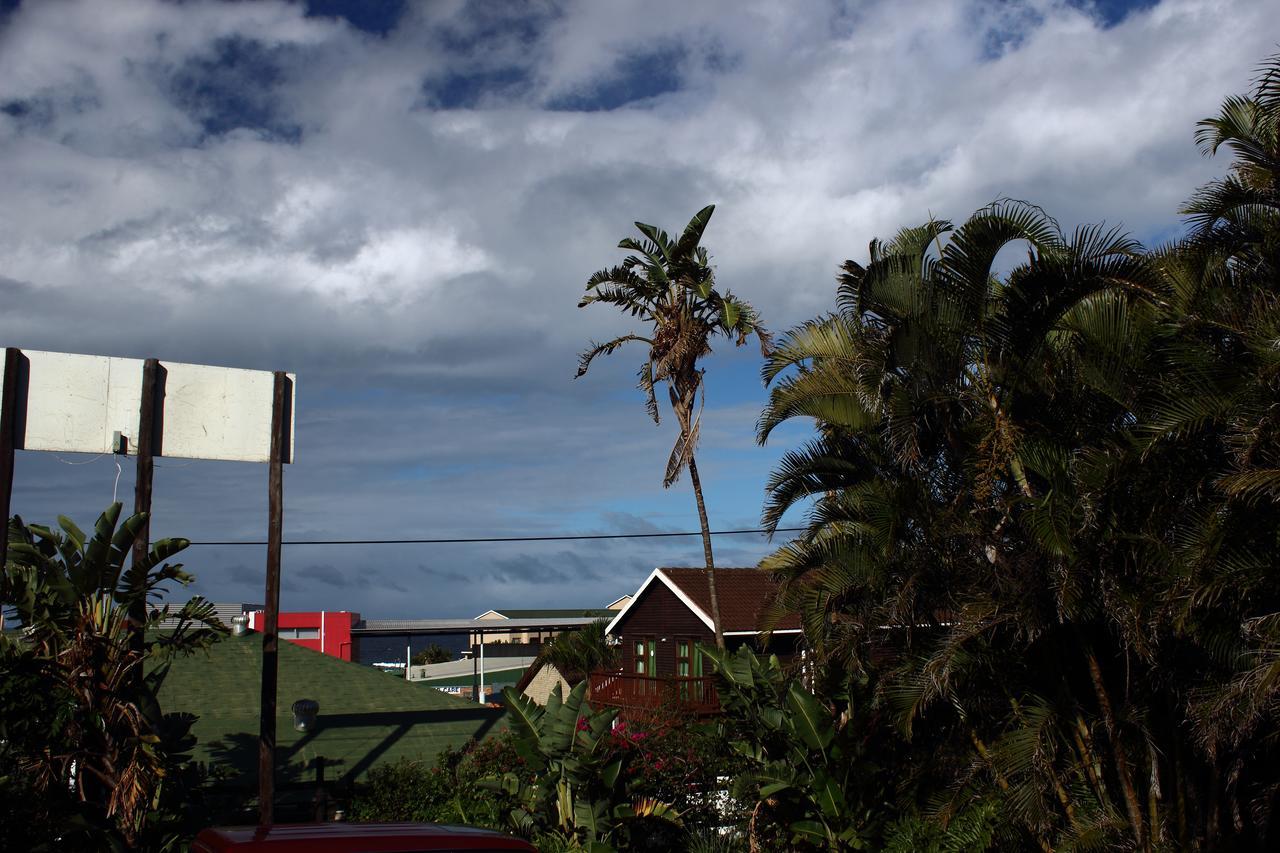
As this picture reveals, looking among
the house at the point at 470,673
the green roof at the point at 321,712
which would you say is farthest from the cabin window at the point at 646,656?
the house at the point at 470,673

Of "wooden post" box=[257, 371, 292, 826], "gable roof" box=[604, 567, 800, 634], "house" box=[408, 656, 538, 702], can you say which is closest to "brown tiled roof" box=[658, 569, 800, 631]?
"gable roof" box=[604, 567, 800, 634]

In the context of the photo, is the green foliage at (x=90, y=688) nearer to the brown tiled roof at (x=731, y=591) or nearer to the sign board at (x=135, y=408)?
the sign board at (x=135, y=408)

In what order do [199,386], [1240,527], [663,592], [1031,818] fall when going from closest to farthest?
1. [1240,527]
2. [1031,818]
3. [199,386]
4. [663,592]

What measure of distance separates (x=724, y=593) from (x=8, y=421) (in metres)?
22.8

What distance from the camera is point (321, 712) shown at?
599 inches

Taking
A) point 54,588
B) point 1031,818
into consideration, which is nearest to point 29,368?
point 54,588

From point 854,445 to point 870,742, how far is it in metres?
3.76

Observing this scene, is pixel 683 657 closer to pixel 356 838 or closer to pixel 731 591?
pixel 731 591

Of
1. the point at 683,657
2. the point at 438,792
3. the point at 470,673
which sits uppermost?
the point at 470,673

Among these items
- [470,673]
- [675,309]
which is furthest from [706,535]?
[470,673]

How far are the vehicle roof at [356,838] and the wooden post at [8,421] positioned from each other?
5.76 m

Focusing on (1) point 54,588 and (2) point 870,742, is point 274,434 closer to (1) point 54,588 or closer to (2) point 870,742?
(1) point 54,588

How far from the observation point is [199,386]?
11.4 metres

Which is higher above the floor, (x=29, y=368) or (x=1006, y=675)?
(x=29, y=368)
